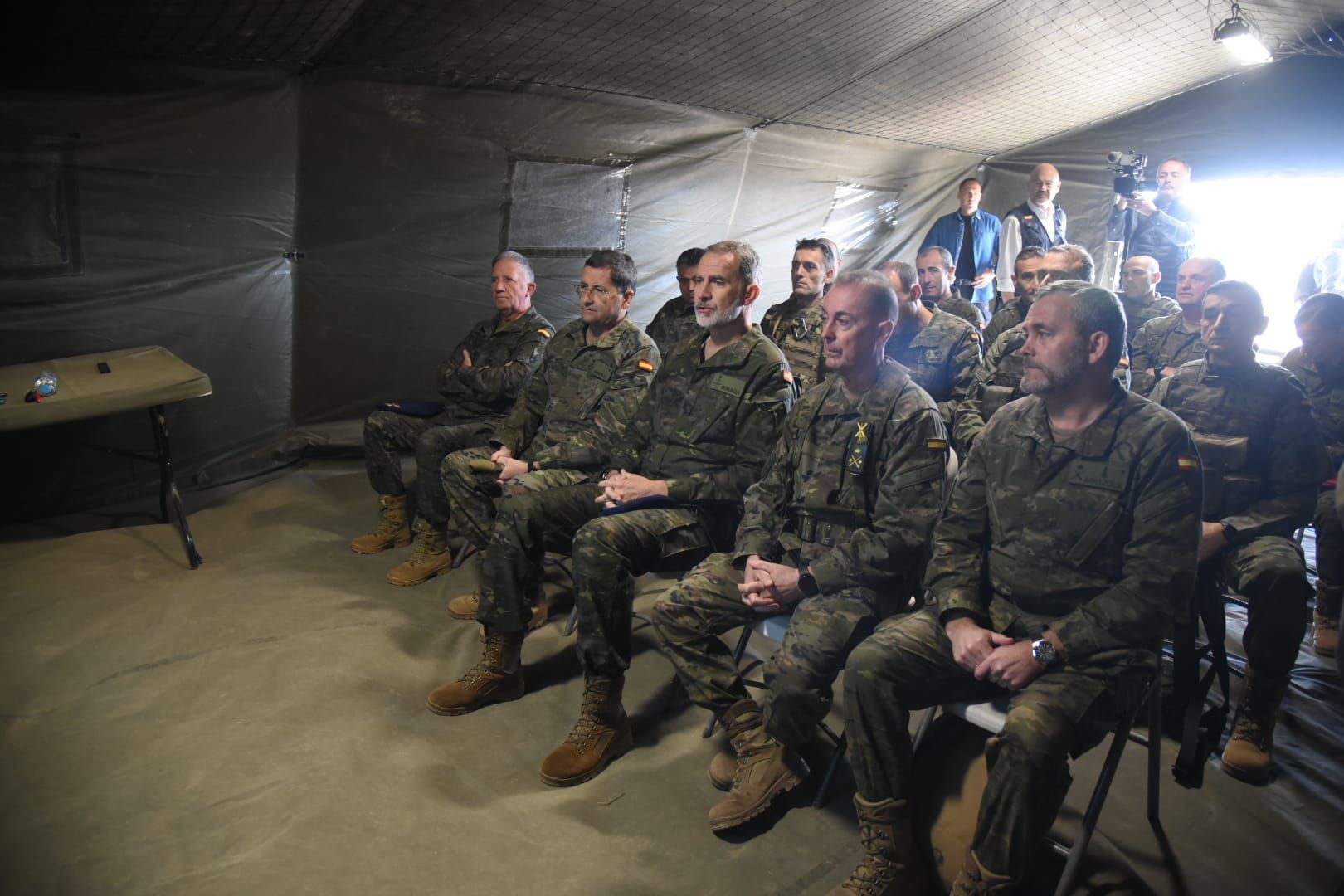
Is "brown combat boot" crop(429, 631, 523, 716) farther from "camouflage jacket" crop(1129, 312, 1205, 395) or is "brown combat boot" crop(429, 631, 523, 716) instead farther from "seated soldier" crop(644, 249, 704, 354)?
"camouflage jacket" crop(1129, 312, 1205, 395)

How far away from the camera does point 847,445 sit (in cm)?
250

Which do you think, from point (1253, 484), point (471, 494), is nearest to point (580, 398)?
point (471, 494)

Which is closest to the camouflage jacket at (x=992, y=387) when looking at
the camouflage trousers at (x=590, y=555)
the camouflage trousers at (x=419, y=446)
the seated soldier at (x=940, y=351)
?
the seated soldier at (x=940, y=351)

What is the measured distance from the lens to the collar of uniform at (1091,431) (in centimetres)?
211

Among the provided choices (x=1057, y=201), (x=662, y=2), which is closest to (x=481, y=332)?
(x=662, y=2)

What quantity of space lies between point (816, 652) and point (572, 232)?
4.22 m

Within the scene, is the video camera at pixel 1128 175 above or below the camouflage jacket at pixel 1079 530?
above

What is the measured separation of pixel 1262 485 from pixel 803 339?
214 cm

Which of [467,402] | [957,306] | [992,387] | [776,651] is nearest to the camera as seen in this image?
[776,651]

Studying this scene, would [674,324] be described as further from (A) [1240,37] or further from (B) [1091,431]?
(A) [1240,37]

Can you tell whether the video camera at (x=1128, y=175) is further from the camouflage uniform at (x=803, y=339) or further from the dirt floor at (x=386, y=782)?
the dirt floor at (x=386, y=782)

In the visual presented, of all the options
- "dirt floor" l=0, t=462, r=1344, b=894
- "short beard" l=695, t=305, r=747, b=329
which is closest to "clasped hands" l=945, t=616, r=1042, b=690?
"dirt floor" l=0, t=462, r=1344, b=894

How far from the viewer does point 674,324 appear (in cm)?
501

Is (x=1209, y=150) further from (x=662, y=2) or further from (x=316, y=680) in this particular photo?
(x=316, y=680)
